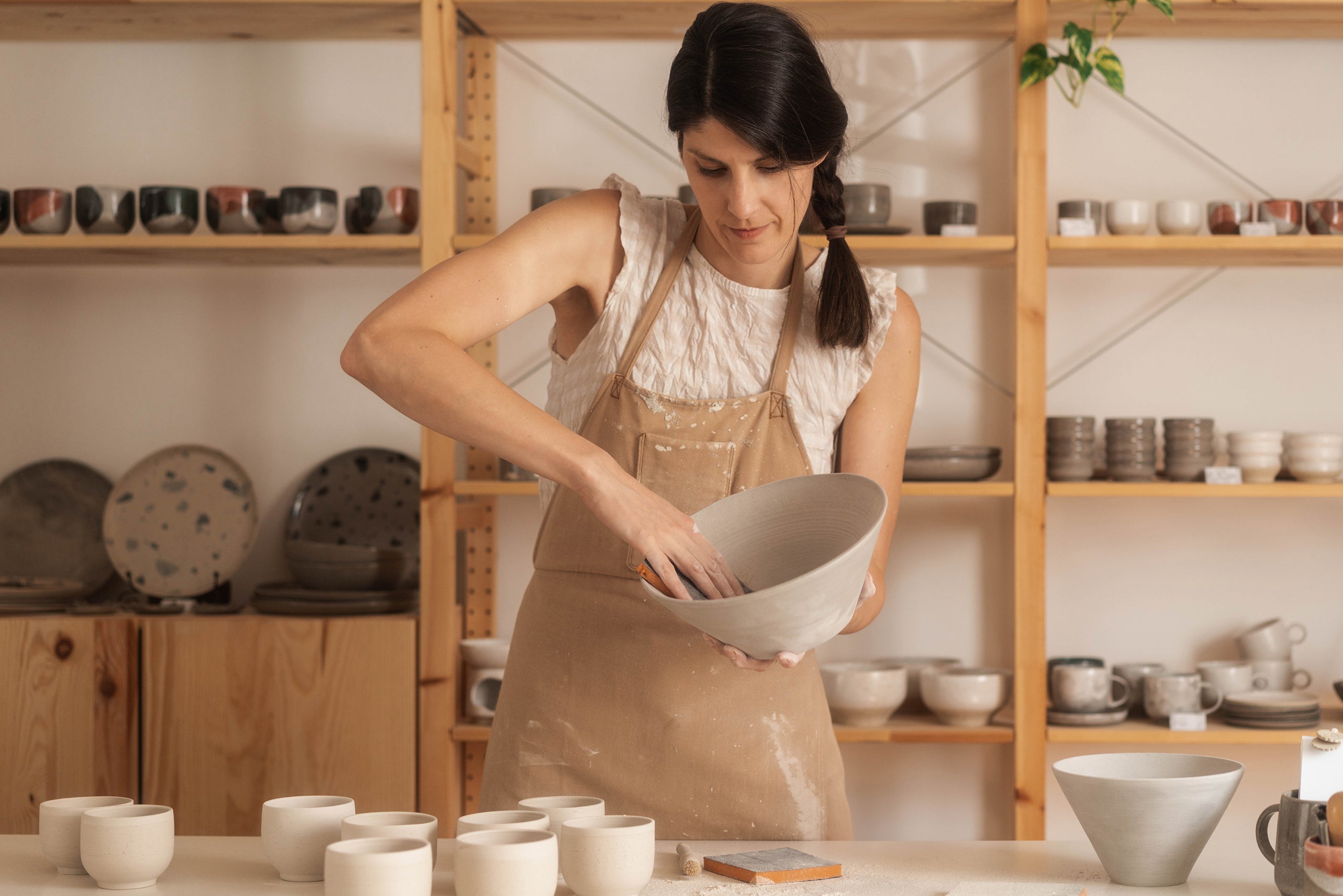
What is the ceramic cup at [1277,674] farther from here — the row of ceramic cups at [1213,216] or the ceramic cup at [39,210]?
the ceramic cup at [39,210]

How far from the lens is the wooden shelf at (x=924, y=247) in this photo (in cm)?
209

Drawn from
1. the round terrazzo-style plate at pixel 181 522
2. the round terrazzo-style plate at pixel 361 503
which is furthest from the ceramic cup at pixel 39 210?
the round terrazzo-style plate at pixel 361 503

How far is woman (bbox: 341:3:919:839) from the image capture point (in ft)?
3.91

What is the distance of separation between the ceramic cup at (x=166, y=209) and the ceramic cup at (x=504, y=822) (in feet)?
5.24

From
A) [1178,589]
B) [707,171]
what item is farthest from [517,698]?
[1178,589]

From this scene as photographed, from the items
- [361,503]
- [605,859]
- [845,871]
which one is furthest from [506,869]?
[361,503]

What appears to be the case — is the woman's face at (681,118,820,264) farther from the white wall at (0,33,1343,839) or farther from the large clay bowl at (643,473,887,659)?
the white wall at (0,33,1343,839)

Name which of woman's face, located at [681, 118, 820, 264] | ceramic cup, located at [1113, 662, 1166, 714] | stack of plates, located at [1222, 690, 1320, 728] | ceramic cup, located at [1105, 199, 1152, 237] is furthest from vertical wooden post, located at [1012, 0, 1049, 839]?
woman's face, located at [681, 118, 820, 264]

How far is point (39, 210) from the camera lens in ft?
7.13

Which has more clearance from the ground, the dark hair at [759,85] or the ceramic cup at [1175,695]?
the dark hair at [759,85]

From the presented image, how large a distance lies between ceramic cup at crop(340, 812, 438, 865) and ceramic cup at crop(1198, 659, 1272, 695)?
5.64 feet

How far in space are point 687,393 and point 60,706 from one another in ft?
4.65

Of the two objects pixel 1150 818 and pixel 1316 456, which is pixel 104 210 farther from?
pixel 1316 456

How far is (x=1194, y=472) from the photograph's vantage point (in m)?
2.14
